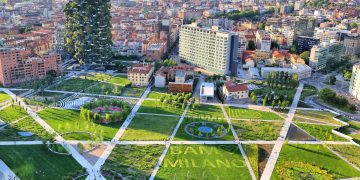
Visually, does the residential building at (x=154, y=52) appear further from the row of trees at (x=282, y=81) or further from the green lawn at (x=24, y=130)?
the green lawn at (x=24, y=130)

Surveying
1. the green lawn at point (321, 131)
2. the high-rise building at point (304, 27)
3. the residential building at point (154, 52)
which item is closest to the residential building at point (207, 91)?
the green lawn at point (321, 131)

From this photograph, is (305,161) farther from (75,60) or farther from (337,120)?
(75,60)

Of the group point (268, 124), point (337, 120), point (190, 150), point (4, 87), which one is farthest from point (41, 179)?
point (337, 120)

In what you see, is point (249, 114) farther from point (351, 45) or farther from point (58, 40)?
point (58, 40)

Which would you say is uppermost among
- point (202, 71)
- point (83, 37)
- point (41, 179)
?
point (83, 37)

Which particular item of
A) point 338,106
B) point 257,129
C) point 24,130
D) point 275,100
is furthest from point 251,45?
point 24,130

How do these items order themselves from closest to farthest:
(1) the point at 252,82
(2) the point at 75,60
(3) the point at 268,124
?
(3) the point at 268,124 → (1) the point at 252,82 → (2) the point at 75,60

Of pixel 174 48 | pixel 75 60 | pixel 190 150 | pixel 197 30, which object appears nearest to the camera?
pixel 190 150
